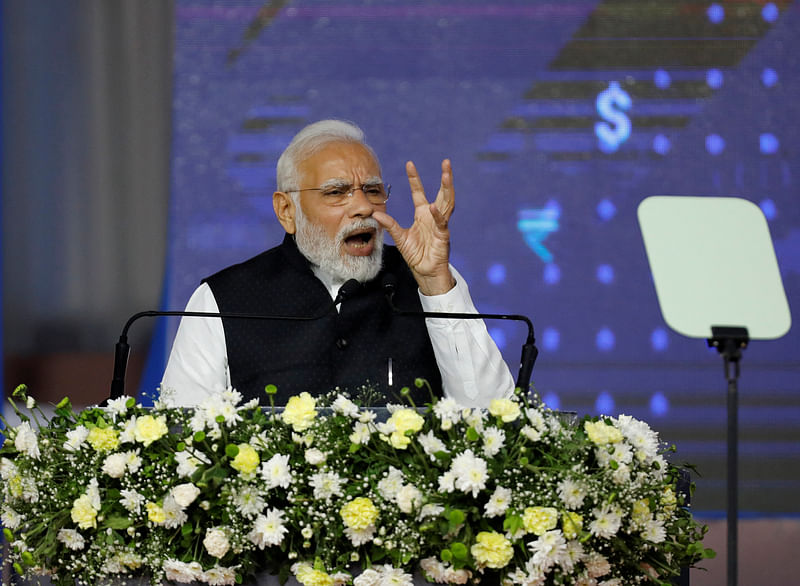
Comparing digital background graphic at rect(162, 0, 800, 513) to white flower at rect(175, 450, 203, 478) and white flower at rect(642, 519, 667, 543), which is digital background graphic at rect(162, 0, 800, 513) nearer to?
white flower at rect(642, 519, 667, 543)

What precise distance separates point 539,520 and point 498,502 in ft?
0.24

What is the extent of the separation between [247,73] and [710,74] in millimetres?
2108

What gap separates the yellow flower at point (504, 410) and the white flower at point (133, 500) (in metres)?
0.63

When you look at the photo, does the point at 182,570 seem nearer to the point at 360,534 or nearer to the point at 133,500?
the point at 133,500

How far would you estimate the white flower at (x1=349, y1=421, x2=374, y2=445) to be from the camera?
1.71 metres

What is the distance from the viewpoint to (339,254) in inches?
122

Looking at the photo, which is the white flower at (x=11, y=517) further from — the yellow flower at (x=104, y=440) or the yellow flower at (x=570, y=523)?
the yellow flower at (x=570, y=523)

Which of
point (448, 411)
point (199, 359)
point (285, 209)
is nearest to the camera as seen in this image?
point (448, 411)

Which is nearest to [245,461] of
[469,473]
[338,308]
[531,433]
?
[469,473]

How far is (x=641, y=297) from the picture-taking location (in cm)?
454

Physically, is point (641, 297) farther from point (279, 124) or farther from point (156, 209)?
point (156, 209)

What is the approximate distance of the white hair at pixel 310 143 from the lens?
10.3ft

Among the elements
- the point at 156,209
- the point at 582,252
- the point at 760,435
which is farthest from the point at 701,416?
the point at 156,209

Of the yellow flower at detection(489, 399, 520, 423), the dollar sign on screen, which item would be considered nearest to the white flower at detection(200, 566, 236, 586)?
the yellow flower at detection(489, 399, 520, 423)
